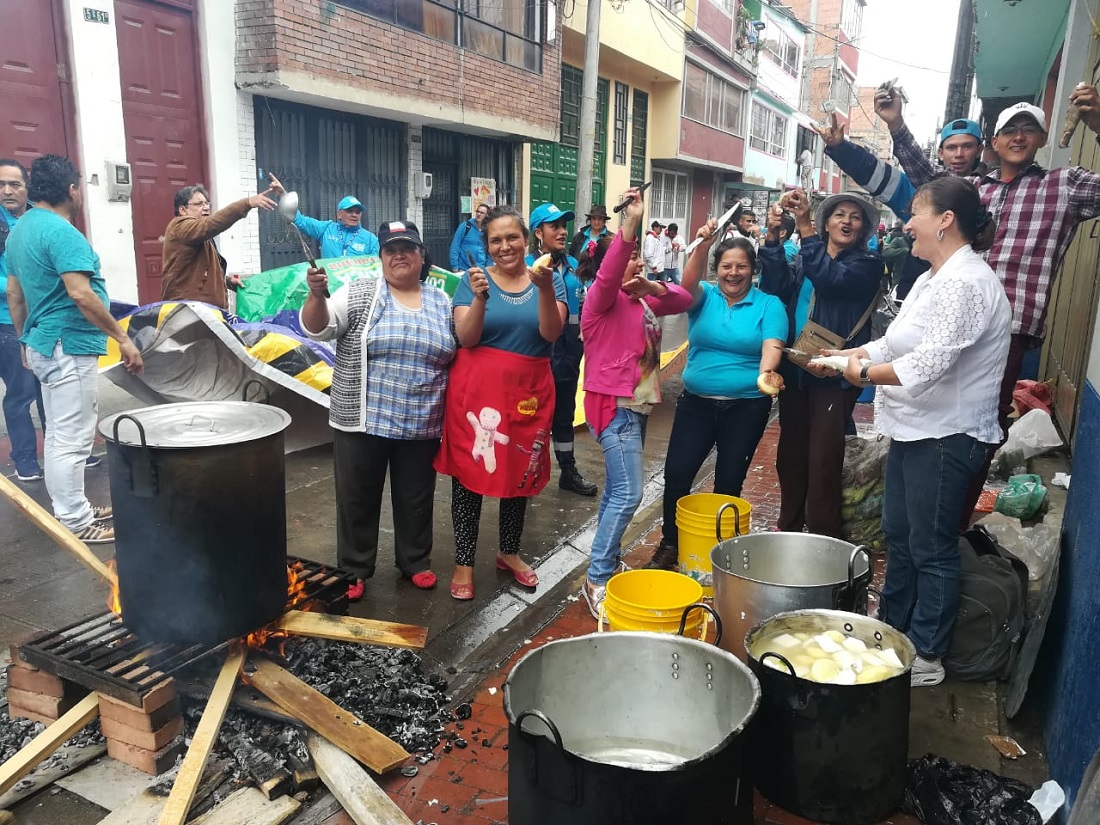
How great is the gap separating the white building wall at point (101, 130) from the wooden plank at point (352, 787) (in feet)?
22.5

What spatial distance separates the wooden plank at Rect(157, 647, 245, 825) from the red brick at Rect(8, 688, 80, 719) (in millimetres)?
529

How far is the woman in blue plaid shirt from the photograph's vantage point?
12.9 ft

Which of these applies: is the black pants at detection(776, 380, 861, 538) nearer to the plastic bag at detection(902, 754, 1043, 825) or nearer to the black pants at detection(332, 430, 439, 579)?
the plastic bag at detection(902, 754, 1043, 825)

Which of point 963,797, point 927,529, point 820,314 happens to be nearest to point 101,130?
point 820,314

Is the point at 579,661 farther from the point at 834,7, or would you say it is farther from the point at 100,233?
the point at 834,7

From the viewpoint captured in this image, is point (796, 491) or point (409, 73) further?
point (409, 73)

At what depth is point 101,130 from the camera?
7871 mm

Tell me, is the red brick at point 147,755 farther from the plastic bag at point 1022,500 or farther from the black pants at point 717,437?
the plastic bag at point 1022,500

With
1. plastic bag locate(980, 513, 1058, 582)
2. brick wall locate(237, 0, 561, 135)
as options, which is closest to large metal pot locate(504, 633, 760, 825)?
plastic bag locate(980, 513, 1058, 582)

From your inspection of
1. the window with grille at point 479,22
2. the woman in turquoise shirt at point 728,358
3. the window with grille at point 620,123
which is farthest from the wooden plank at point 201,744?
the window with grille at point 620,123

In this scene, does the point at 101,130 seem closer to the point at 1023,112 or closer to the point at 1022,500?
the point at 1023,112

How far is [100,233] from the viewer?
796cm

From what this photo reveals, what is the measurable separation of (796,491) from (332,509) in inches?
121

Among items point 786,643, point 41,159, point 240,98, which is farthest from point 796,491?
point 240,98
